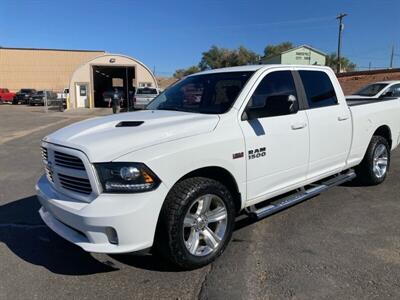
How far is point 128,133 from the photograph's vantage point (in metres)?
3.64

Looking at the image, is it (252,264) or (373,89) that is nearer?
(252,264)

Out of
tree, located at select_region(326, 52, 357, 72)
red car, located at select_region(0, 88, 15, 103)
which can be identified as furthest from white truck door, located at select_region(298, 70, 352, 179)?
tree, located at select_region(326, 52, 357, 72)

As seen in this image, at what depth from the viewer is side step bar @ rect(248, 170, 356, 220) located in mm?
4354

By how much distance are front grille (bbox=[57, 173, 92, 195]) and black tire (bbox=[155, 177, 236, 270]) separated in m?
0.67

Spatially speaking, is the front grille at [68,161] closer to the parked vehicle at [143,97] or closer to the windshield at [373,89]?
the windshield at [373,89]

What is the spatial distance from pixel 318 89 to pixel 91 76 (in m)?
36.2

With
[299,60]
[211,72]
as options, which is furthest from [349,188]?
[299,60]

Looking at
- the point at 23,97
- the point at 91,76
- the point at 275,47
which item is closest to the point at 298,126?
the point at 91,76

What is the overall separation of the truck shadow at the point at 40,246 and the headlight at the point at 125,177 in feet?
3.38

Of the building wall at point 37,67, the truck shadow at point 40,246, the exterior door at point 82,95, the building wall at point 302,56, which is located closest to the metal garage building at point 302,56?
the building wall at point 302,56

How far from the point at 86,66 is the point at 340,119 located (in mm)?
36297

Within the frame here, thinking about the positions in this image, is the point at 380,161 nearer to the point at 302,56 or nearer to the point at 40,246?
the point at 40,246

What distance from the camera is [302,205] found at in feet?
18.7

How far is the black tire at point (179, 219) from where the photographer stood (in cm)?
347
